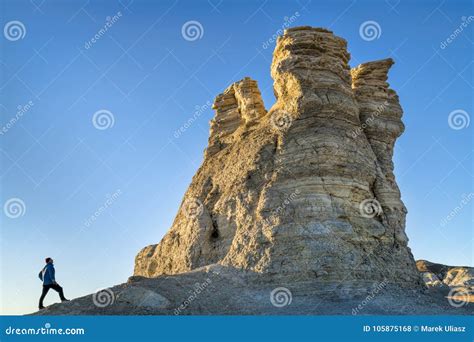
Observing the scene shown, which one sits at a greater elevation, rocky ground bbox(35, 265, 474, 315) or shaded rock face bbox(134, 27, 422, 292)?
shaded rock face bbox(134, 27, 422, 292)

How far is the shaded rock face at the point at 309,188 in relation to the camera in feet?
73.0

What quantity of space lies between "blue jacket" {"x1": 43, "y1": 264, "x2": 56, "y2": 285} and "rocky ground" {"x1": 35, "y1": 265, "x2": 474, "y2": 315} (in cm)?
81

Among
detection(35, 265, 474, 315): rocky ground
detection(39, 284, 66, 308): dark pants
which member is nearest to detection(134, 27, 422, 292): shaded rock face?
detection(35, 265, 474, 315): rocky ground

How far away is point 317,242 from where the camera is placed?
2206 centimetres

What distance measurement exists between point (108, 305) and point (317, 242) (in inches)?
322

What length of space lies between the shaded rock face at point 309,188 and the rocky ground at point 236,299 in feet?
1.71

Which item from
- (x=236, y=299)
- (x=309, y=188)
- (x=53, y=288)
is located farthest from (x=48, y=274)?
(x=309, y=188)

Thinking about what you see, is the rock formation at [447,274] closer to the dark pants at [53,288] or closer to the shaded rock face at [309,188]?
the shaded rock face at [309,188]

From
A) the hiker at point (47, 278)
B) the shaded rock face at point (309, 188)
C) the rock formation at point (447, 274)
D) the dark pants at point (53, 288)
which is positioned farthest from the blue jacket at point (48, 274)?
the rock formation at point (447, 274)

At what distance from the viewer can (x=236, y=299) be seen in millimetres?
20891

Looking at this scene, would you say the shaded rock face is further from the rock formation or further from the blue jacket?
the rock formation

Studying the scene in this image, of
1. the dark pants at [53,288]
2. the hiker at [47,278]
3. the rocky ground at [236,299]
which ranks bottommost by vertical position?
the rocky ground at [236,299]

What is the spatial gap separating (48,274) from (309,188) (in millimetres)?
10606

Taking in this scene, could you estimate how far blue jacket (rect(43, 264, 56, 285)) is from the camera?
18.8 meters
